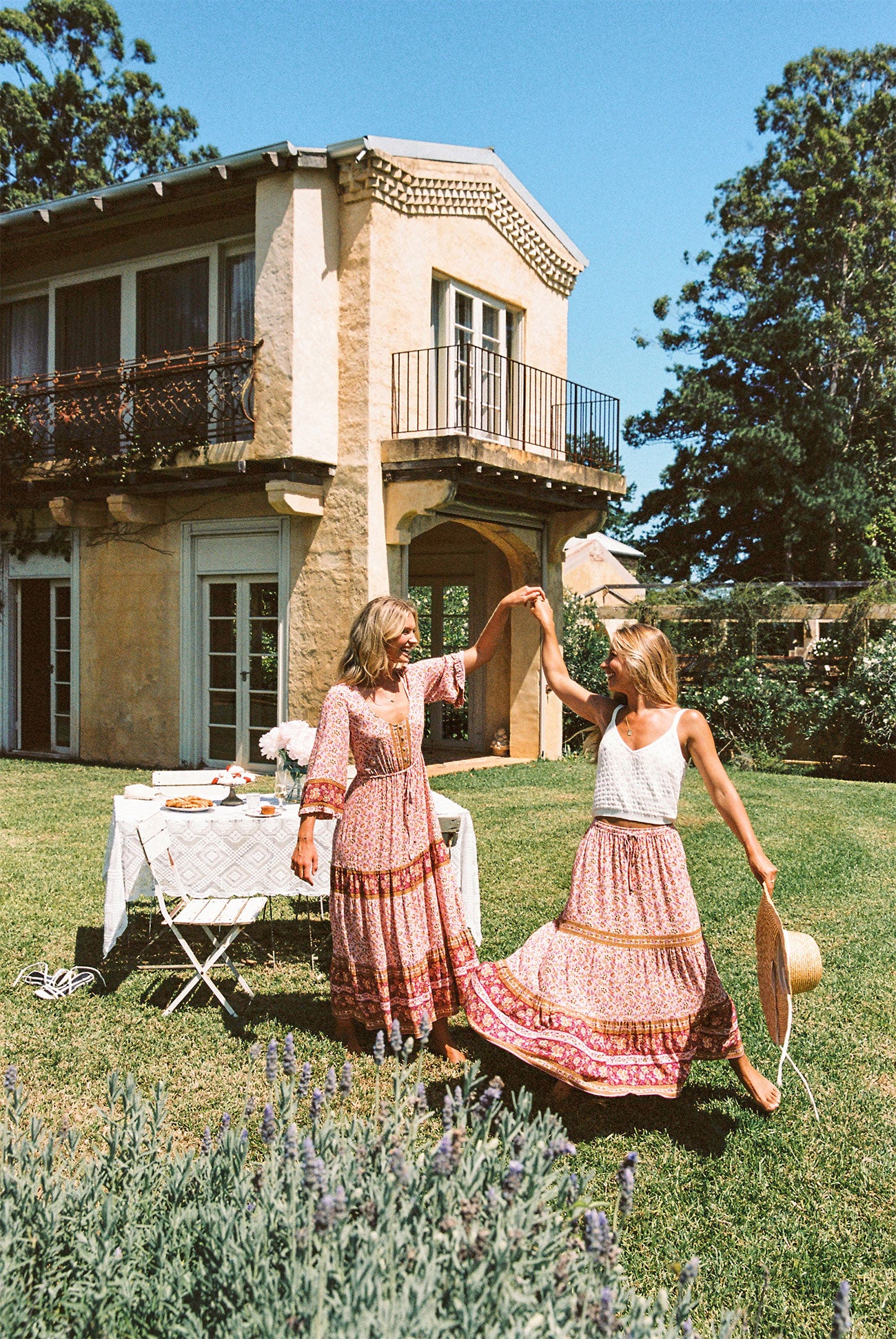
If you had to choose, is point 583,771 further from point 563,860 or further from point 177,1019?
point 177,1019

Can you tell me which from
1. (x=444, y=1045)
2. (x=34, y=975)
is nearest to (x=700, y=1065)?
(x=444, y=1045)

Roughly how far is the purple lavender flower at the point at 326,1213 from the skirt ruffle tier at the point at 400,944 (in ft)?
7.46

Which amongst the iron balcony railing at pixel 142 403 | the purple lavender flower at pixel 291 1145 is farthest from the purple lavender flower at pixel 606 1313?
the iron balcony railing at pixel 142 403

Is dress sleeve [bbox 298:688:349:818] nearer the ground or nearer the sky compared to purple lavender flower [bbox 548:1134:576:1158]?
nearer the sky

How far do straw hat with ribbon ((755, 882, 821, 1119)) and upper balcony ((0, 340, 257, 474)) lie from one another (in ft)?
30.1

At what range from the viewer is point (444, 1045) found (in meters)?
4.19

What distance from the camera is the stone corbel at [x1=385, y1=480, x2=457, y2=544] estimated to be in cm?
1125

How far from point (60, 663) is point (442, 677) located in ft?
37.2

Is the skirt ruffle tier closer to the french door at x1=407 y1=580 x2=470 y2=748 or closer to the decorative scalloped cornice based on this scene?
the decorative scalloped cornice

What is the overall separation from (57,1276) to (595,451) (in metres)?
13.1

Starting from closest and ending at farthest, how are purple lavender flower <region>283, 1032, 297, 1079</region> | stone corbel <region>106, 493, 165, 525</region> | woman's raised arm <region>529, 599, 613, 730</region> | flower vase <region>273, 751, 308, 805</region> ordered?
purple lavender flower <region>283, 1032, 297, 1079</region> → woman's raised arm <region>529, 599, 613, 730</region> → flower vase <region>273, 751, 308, 805</region> → stone corbel <region>106, 493, 165, 525</region>

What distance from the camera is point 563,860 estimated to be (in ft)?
25.9

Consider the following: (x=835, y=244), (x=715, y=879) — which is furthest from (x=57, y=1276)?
(x=835, y=244)

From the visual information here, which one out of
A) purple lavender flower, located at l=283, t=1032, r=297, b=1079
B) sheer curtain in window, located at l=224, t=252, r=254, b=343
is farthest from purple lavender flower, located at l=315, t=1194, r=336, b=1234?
sheer curtain in window, located at l=224, t=252, r=254, b=343
